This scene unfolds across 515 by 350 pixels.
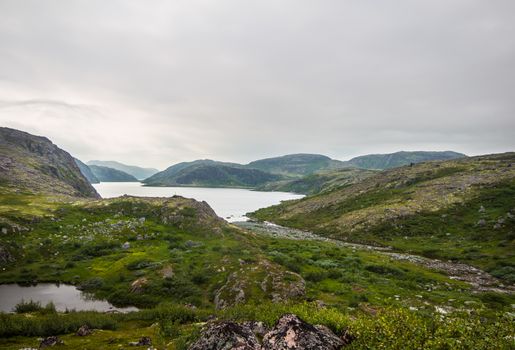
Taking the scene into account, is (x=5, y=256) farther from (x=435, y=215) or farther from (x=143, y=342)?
(x=435, y=215)

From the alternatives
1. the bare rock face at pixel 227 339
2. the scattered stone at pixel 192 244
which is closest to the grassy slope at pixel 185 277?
the scattered stone at pixel 192 244

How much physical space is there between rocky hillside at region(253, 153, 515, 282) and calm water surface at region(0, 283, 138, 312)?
2399 inches

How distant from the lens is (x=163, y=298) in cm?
3722

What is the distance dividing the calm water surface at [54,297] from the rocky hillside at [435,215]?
6093 centimetres

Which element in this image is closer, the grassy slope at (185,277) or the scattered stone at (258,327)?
the scattered stone at (258,327)

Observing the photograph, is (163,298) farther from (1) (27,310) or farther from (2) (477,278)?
(2) (477,278)

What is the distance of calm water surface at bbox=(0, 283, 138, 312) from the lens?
34719 millimetres

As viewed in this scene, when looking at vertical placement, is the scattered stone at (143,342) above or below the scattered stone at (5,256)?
above

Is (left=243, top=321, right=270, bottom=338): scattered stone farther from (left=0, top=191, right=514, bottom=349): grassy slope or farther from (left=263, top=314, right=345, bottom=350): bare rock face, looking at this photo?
(left=263, top=314, right=345, bottom=350): bare rock face

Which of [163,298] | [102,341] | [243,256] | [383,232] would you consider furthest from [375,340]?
[383,232]

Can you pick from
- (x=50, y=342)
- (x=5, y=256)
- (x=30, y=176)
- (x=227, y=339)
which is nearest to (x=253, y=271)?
(x=50, y=342)

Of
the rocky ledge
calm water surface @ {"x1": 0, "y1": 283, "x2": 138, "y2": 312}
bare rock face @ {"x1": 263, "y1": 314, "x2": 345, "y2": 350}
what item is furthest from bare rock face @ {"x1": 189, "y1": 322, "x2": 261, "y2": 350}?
calm water surface @ {"x1": 0, "y1": 283, "x2": 138, "y2": 312}

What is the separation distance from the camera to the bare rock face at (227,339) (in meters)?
13.0

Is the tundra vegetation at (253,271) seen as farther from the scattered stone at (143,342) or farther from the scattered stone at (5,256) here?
the scattered stone at (5,256)
